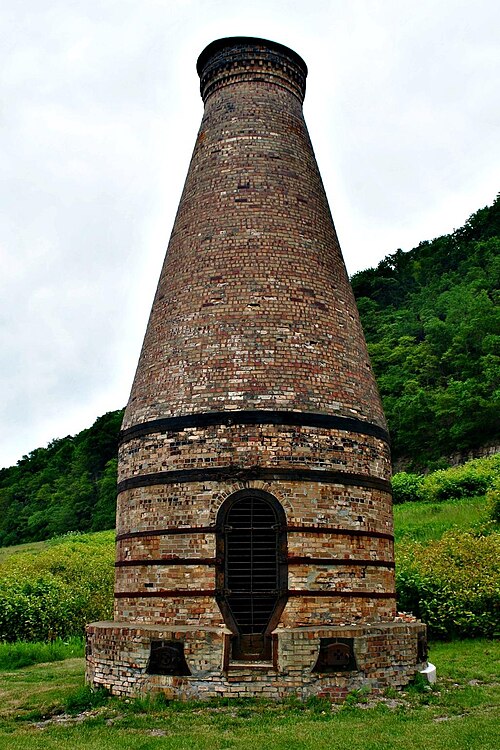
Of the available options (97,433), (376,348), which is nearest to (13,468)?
(97,433)

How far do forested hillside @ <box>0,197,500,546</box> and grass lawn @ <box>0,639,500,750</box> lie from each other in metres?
34.8

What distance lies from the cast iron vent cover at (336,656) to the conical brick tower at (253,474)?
0.08ft

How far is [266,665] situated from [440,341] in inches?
1767

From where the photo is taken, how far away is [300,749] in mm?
7965

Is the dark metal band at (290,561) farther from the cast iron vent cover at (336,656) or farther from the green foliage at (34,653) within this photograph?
the green foliage at (34,653)

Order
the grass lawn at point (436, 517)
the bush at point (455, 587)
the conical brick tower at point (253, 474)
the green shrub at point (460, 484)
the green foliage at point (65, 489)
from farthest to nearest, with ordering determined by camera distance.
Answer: the green foliage at point (65, 489) < the green shrub at point (460, 484) < the grass lawn at point (436, 517) < the bush at point (455, 587) < the conical brick tower at point (253, 474)

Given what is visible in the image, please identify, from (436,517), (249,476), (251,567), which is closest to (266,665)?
(251,567)

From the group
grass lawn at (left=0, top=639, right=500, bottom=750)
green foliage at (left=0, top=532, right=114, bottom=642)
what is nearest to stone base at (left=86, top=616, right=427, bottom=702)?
grass lawn at (left=0, top=639, right=500, bottom=750)

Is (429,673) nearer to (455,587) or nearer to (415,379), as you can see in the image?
(455,587)

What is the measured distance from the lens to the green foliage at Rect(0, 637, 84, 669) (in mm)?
17156

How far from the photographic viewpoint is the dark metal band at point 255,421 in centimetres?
1174

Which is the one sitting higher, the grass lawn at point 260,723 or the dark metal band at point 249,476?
the dark metal band at point 249,476

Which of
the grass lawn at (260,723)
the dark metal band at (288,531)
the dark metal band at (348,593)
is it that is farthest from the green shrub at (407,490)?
the dark metal band at (288,531)

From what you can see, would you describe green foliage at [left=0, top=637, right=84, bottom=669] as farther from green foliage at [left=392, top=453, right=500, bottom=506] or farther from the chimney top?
green foliage at [left=392, top=453, right=500, bottom=506]
